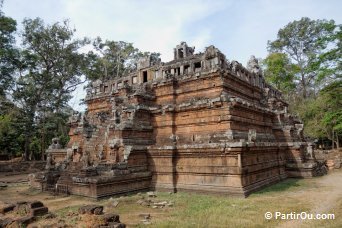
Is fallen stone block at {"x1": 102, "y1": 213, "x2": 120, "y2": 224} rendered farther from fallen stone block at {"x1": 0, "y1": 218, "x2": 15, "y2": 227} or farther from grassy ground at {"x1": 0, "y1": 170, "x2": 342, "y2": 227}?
fallen stone block at {"x1": 0, "y1": 218, "x2": 15, "y2": 227}

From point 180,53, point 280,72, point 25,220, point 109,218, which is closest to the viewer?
point 109,218

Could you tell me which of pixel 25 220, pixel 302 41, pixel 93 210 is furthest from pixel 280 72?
pixel 25 220

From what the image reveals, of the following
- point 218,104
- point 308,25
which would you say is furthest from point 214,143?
point 308,25

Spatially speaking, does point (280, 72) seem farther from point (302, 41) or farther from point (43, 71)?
point (43, 71)

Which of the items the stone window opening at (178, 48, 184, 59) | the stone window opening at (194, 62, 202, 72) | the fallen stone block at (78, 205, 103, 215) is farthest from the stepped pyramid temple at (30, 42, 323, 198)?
the fallen stone block at (78, 205, 103, 215)

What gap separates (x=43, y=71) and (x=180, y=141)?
28.3 meters

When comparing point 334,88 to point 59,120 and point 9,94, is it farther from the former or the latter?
point 9,94

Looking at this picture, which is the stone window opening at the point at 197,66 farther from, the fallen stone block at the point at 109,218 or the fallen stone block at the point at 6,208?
the fallen stone block at the point at 6,208

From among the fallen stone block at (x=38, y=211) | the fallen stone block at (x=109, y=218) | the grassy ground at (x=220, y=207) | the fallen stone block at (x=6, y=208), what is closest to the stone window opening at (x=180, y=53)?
the grassy ground at (x=220, y=207)

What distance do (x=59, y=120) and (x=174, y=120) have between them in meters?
24.6

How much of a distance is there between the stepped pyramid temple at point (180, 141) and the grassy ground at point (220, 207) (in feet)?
2.62

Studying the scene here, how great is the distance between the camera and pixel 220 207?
1069 cm

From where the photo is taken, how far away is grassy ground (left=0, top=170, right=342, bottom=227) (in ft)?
28.4

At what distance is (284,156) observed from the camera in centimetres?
2041
